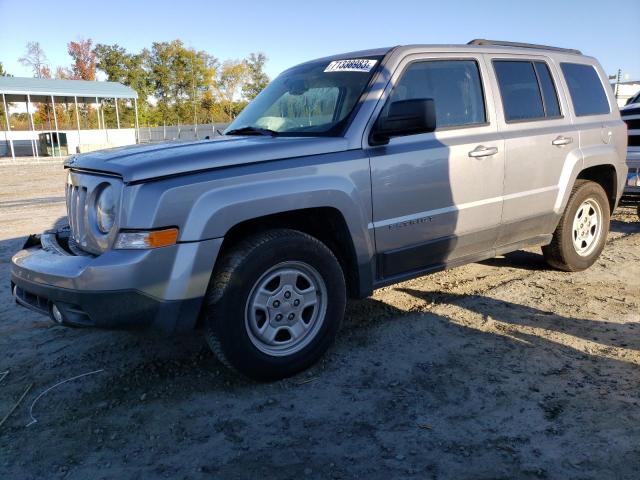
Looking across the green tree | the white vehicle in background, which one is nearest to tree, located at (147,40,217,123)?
the green tree

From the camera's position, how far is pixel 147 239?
2695 mm

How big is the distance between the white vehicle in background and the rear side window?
3.03 meters

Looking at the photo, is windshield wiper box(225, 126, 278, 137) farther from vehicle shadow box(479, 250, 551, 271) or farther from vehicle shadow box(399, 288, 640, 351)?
vehicle shadow box(479, 250, 551, 271)

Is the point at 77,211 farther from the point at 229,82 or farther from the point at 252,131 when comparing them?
the point at 229,82

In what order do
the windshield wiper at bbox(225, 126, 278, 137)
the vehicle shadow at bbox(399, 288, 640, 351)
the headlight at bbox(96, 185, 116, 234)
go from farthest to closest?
1. the windshield wiper at bbox(225, 126, 278, 137)
2. the vehicle shadow at bbox(399, 288, 640, 351)
3. the headlight at bbox(96, 185, 116, 234)

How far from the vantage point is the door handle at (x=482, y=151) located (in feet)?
12.8

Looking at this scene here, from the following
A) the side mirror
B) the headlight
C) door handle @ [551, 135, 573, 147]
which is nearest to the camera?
the headlight

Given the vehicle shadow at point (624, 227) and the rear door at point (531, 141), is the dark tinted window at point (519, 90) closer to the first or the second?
the rear door at point (531, 141)

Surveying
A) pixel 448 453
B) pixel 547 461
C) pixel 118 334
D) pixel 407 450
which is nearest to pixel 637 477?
pixel 547 461

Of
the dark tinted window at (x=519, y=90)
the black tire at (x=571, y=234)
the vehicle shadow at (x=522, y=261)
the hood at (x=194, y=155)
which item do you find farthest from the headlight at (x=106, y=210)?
the vehicle shadow at (x=522, y=261)

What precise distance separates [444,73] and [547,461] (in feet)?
9.03

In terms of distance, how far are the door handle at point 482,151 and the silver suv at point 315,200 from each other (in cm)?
1

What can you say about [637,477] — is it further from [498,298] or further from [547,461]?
[498,298]

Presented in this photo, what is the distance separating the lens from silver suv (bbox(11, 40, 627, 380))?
276cm
